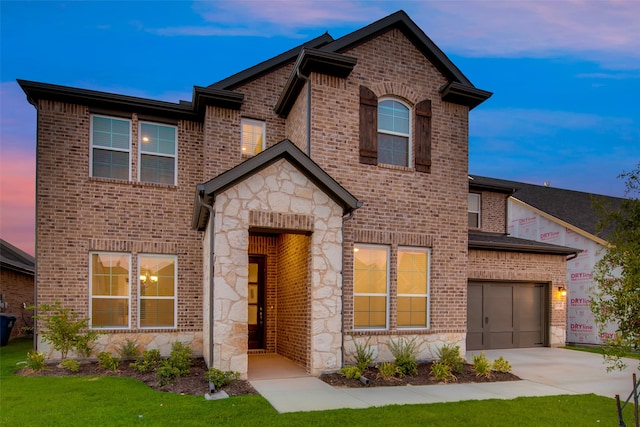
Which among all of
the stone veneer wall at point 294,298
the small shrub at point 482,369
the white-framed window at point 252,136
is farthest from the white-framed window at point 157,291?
the small shrub at point 482,369

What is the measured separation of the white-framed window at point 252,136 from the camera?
12398 mm

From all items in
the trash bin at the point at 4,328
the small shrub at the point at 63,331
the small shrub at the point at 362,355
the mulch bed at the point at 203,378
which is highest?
the small shrub at the point at 63,331

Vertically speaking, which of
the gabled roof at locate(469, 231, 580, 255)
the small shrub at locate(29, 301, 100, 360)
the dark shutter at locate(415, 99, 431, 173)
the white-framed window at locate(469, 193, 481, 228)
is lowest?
the small shrub at locate(29, 301, 100, 360)

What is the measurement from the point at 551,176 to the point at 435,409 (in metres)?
125

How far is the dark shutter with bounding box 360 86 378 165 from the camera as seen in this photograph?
1112 centimetres

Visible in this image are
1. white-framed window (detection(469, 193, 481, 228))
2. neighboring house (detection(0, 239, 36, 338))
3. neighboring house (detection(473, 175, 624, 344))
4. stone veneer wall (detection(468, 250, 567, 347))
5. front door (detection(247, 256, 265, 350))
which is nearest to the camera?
front door (detection(247, 256, 265, 350))

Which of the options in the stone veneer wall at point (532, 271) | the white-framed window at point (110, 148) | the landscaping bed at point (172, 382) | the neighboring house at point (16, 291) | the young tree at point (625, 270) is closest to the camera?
the young tree at point (625, 270)

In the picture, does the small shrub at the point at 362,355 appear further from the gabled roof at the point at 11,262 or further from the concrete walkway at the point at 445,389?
the gabled roof at the point at 11,262

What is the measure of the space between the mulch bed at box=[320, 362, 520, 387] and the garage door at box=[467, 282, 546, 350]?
13.9 feet

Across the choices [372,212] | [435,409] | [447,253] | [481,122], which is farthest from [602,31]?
[481,122]

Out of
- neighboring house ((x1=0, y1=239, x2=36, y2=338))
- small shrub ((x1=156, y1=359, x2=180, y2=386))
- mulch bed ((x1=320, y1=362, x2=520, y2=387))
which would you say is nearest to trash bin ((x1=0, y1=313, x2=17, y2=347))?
neighboring house ((x1=0, y1=239, x2=36, y2=338))

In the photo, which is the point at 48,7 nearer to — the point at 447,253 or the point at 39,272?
the point at 39,272

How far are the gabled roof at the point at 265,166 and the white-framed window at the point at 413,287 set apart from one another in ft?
8.19

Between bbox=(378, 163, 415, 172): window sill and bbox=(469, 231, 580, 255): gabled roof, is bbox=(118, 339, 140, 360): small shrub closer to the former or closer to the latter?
bbox=(378, 163, 415, 172): window sill
